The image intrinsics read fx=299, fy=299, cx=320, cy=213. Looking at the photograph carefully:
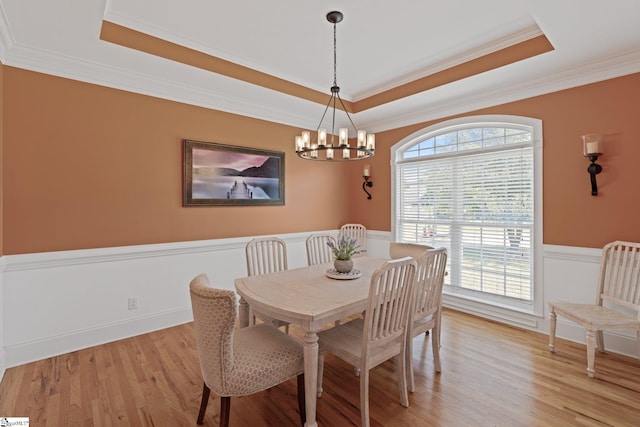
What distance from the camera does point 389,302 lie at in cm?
188

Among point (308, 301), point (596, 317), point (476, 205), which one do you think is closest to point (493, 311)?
point (596, 317)

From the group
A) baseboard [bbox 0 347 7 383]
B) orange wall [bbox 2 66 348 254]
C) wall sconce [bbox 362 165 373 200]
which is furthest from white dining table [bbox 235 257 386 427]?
wall sconce [bbox 362 165 373 200]

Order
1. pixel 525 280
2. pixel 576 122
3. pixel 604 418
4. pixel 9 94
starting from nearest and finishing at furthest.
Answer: pixel 604 418
pixel 9 94
pixel 576 122
pixel 525 280

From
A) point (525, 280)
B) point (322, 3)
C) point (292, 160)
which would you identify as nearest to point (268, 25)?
point (322, 3)

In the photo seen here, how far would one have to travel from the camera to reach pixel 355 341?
6.66 ft

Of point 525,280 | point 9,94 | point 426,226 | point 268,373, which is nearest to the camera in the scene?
point 268,373

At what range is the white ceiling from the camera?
2.22 m

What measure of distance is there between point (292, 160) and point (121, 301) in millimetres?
2741

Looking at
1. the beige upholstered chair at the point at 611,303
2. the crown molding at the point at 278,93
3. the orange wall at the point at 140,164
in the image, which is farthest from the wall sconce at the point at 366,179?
the beige upholstered chair at the point at 611,303

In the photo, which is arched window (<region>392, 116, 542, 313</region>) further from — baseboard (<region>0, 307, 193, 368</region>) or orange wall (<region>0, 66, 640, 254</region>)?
baseboard (<region>0, 307, 193, 368</region>)

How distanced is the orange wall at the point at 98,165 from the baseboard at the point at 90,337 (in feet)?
2.68

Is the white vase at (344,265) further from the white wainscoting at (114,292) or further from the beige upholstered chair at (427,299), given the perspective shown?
the white wainscoting at (114,292)

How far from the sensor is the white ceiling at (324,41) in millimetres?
2216

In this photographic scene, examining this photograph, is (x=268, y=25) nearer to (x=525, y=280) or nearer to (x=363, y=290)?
(x=363, y=290)
